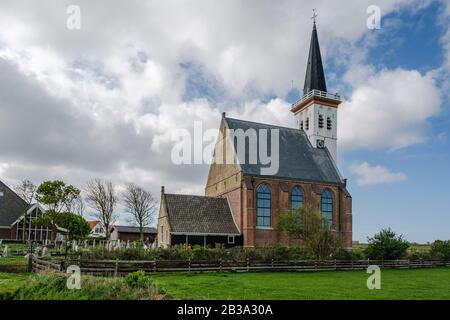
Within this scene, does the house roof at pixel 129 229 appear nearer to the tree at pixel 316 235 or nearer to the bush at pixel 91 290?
the tree at pixel 316 235

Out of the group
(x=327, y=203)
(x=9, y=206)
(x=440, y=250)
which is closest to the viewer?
(x=440, y=250)

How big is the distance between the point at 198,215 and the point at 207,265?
14628 millimetres

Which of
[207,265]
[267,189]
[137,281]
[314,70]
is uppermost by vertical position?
[314,70]

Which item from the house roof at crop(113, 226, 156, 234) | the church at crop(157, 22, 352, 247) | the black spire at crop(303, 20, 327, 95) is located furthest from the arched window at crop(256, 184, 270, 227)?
the house roof at crop(113, 226, 156, 234)

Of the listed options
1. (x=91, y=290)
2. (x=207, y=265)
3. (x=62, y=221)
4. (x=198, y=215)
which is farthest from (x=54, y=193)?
(x=91, y=290)

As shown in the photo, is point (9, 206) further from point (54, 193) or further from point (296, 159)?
point (296, 159)

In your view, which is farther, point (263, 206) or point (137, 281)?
point (263, 206)

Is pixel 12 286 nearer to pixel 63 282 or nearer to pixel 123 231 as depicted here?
pixel 63 282

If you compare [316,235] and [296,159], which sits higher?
[296,159]

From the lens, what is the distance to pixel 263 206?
4459cm

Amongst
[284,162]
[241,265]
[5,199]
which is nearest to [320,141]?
[284,162]

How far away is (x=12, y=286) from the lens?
1470 centimetres

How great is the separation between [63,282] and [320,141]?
43.2 metres
